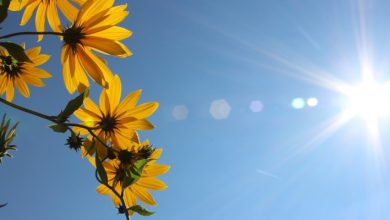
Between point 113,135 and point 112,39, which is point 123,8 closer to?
point 112,39

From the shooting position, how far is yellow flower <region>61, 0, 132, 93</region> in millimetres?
1393

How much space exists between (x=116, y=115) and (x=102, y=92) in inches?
4.0

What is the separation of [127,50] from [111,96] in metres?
0.33

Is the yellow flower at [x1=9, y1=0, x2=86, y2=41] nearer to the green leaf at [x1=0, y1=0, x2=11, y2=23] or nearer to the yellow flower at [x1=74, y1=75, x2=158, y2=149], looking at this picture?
the yellow flower at [x1=74, y1=75, x2=158, y2=149]

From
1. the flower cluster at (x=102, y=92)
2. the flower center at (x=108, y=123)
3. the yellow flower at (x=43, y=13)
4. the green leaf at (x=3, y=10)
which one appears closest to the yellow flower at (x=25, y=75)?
the flower cluster at (x=102, y=92)

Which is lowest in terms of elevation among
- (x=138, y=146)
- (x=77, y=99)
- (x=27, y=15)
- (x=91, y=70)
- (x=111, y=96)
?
(x=77, y=99)

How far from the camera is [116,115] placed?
1.75m

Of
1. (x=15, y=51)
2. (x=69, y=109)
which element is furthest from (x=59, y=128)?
(x=15, y=51)

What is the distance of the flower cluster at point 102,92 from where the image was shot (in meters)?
1.26

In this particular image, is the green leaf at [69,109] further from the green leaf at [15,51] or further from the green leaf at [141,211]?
the green leaf at [141,211]

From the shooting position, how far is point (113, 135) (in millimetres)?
1623

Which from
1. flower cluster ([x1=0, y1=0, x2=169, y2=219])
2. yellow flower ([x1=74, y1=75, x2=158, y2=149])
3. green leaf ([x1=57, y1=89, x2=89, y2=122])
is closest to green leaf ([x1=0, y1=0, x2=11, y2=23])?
flower cluster ([x1=0, y1=0, x2=169, y2=219])

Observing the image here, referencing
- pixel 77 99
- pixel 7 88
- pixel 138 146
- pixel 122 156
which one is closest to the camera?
pixel 77 99

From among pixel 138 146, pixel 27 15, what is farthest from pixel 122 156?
pixel 27 15
